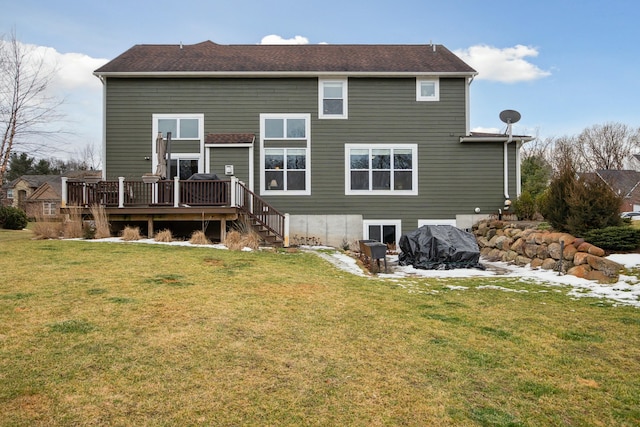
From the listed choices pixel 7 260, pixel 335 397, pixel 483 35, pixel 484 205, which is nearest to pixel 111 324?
pixel 335 397

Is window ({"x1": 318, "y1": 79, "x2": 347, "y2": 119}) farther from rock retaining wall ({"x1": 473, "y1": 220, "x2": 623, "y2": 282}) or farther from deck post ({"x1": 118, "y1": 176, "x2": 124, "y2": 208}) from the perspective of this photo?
deck post ({"x1": 118, "y1": 176, "x2": 124, "y2": 208})

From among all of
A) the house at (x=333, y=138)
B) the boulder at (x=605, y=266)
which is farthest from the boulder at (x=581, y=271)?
the house at (x=333, y=138)

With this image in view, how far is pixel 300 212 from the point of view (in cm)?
1495

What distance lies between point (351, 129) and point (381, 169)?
1.87 meters

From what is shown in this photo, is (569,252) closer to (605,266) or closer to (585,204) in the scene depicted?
(605,266)

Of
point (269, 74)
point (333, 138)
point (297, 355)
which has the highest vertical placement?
point (269, 74)

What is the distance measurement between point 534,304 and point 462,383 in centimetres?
367

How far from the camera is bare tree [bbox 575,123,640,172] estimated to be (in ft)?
156

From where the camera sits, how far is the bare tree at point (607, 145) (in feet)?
156

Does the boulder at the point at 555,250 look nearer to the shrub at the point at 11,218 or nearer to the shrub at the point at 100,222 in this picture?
the shrub at the point at 100,222

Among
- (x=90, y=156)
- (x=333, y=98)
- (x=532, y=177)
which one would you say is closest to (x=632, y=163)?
(x=532, y=177)

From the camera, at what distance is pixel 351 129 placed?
15156mm

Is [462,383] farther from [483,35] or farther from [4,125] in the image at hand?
[4,125]

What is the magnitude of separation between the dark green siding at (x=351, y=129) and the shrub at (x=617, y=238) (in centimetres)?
598
